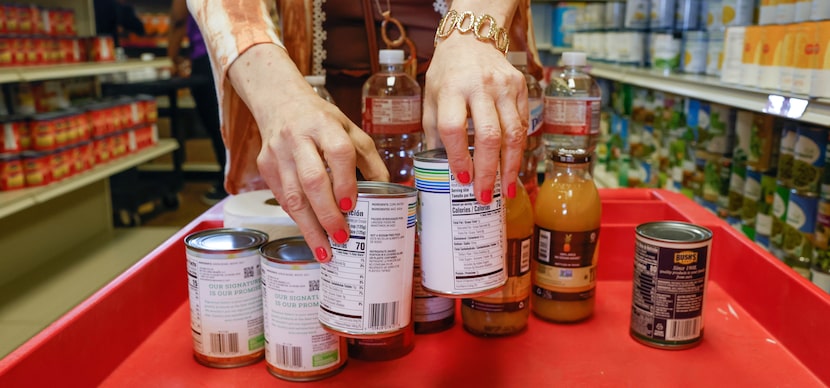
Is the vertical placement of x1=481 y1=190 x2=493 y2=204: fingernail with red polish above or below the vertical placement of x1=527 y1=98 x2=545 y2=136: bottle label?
below

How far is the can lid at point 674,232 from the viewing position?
1086 mm

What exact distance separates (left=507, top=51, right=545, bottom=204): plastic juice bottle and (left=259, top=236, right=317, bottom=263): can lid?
0.46 m

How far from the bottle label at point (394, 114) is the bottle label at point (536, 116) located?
0.70 feet

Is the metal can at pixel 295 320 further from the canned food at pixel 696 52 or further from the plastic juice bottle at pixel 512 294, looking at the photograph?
the canned food at pixel 696 52

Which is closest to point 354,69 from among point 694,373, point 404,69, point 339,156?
point 404,69

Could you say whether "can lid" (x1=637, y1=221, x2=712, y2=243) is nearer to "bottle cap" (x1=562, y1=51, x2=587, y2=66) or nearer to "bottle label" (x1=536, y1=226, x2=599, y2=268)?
"bottle label" (x1=536, y1=226, x2=599, y2=268)

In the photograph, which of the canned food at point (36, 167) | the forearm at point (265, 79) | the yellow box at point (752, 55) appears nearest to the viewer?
the forearm at point (265, 79)

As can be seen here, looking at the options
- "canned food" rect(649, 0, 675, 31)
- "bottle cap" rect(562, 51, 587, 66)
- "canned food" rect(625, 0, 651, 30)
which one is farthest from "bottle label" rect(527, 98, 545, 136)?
"canned food" rect(625, 0, 651, 30)

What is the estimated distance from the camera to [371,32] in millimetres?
1523

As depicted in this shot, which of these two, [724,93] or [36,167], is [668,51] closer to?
[724,93]

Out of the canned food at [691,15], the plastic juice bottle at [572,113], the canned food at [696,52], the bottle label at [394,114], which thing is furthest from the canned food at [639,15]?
the bottle label at [394,114]

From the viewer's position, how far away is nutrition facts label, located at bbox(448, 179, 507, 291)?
34.8 inches

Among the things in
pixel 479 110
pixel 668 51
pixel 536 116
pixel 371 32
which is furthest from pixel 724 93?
pixel 479 110

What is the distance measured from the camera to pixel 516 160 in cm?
93
